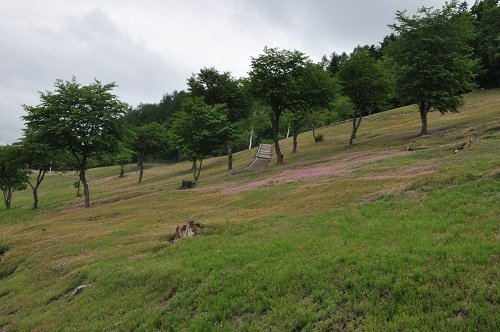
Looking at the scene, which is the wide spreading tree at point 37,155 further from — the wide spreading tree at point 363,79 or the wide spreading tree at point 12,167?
the wide spreading tree at point 363,79

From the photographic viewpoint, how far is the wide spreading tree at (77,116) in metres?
41.3

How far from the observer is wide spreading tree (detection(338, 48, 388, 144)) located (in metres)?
53.0

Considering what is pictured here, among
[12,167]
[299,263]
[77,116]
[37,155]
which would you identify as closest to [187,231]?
[299,263]

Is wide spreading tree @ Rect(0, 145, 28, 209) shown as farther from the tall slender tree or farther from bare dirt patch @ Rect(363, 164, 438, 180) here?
bare dirt patch @ Rect(363, 164, 438, 180)

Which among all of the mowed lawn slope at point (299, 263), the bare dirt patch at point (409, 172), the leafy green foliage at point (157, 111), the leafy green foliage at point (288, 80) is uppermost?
the leafy green foliage at point (157, 111)

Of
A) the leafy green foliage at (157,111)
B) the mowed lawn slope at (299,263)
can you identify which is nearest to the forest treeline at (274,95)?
the mowed lawn slope at (299,263)

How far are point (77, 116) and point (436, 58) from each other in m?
39.4

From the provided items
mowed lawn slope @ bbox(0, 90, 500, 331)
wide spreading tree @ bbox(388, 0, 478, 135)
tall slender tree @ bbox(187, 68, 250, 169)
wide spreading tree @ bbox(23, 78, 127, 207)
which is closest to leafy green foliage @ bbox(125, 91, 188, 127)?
tall slender tree @ bbox(187, 68, 250, 169)

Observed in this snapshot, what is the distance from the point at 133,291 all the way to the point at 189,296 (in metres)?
2.96

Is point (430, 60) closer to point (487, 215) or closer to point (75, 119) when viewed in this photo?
point (487, 215)

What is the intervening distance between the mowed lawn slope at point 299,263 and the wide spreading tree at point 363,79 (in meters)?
25.3

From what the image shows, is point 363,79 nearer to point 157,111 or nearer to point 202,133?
point 202,133

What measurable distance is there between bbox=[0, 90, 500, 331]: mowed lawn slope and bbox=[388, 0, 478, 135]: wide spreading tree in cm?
1522

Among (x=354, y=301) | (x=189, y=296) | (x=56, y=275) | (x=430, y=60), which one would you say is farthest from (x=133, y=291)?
(x=430, y=60)
